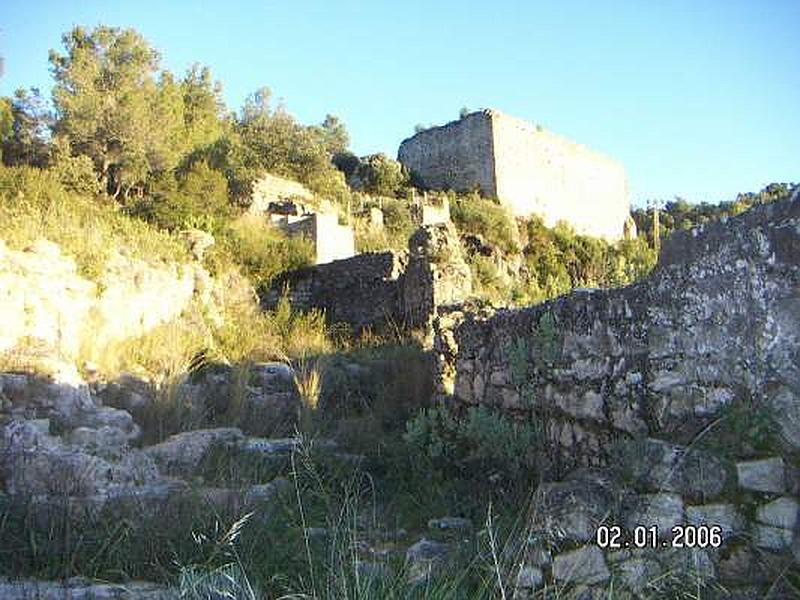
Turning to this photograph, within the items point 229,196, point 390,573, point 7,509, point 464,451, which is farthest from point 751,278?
point 229,196

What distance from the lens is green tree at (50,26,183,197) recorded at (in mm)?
14906

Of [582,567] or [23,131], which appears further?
[23,131]

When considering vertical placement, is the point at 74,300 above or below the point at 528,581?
above

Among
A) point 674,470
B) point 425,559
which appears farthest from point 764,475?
point 425,559

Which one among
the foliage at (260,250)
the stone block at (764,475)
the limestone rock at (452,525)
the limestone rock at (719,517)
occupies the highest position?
the foliage at (260,250)

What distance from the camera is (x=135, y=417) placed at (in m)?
7.06

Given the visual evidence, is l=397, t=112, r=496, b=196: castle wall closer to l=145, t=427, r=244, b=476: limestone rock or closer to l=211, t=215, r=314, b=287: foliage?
l=211, t=215, r=314, b=287: foliage

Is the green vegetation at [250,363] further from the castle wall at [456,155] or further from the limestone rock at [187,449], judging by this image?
the castle wall at [456,155]

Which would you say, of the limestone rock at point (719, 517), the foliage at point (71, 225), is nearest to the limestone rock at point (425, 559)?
the limestone rock at point (719, 517)

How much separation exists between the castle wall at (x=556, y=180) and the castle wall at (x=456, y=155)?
0.44 m

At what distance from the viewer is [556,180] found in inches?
1211

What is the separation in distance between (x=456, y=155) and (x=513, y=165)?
233 cm

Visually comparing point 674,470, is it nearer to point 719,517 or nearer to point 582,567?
point 719,517

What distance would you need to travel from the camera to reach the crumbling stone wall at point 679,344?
2871 millimetres
